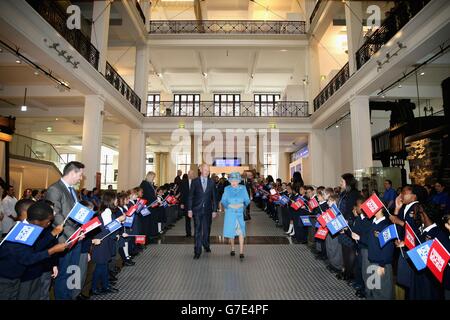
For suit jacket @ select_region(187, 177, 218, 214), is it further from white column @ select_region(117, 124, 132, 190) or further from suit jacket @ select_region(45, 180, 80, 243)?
Answer: white column @ select_region(117, 124, 132, 190)

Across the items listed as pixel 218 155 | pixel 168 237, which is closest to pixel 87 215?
pixel 168 237

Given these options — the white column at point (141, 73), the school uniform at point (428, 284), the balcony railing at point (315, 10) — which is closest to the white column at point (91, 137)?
the white column at point (141, 73)

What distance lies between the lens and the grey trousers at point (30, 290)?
8.14 feet

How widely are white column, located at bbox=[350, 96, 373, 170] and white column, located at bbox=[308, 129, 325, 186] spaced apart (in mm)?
5728

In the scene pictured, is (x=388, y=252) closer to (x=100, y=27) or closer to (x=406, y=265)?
(x=406, y=265)

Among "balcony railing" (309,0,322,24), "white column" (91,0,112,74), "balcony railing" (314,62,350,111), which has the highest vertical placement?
"balcony railing" (309,0,322,24)

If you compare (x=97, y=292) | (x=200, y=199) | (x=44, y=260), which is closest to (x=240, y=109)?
(x=200, y=199)

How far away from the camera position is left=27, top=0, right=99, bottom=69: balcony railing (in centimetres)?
688

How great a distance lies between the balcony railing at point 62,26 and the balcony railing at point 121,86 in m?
1.32

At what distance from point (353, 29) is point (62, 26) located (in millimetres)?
10050

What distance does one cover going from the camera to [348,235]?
12.7 ft

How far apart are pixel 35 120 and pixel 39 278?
16.8 m

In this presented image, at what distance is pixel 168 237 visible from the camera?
24.4 feet

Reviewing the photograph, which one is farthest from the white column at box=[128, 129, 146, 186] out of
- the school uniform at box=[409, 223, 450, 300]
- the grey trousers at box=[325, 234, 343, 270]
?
the school uniform at box=[409, 223, 450, 300]
